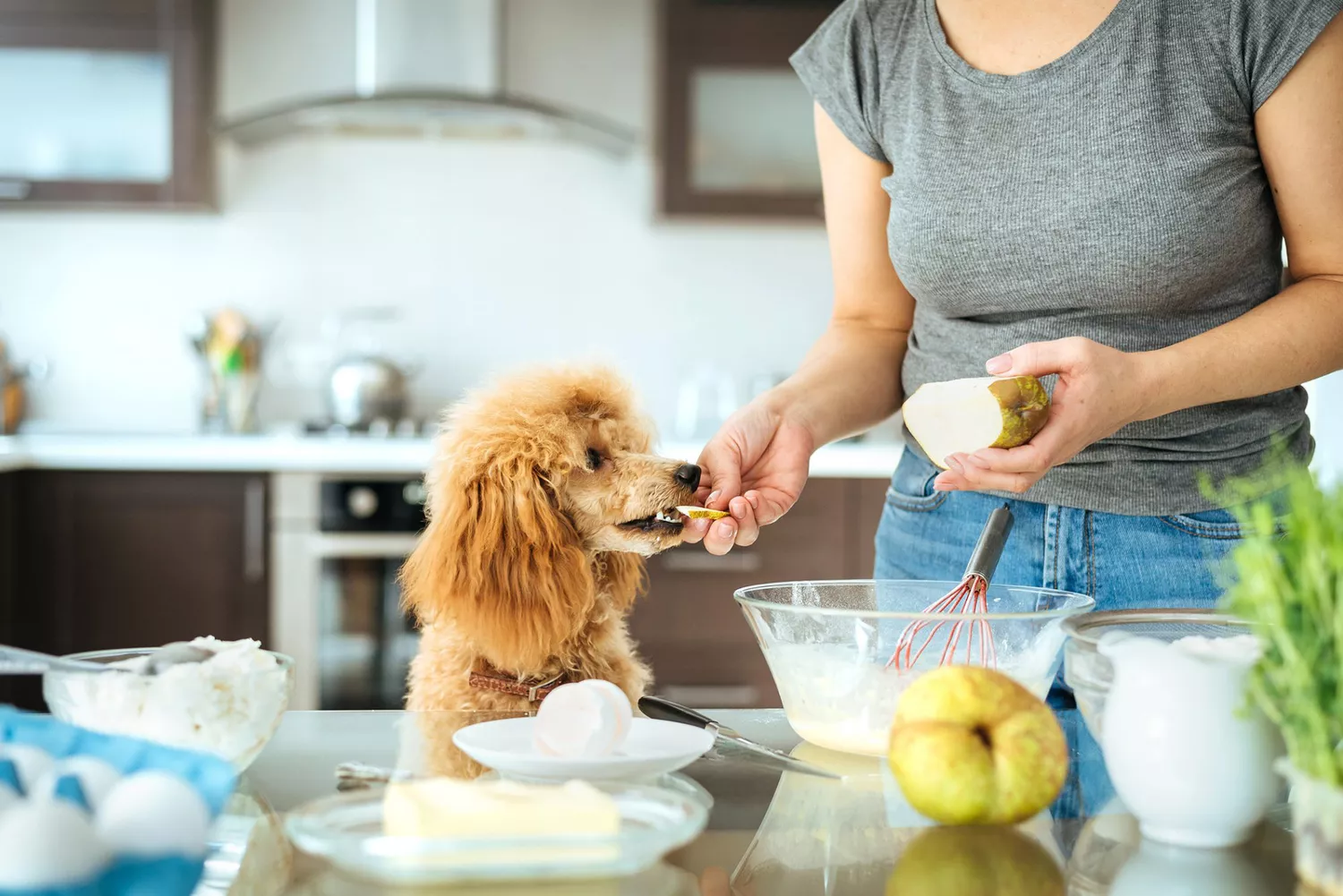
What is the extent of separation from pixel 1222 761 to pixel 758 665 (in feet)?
7.91

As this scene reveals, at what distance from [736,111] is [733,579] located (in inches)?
49.0

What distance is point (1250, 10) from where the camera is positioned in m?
1.04

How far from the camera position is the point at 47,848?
46cm

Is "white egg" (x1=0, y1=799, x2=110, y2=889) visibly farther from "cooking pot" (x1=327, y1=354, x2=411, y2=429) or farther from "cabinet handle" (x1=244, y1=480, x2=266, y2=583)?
"cooking pot" (x1=327, y1=354, x2=411, y2=429)

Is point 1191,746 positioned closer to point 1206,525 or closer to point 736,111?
point 1206,525

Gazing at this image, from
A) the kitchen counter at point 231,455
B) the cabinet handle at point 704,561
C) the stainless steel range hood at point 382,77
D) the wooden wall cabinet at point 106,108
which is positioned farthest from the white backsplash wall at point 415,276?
the cabinet handle at point 704,561

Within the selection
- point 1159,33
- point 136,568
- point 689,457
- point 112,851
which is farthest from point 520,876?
point 136,568

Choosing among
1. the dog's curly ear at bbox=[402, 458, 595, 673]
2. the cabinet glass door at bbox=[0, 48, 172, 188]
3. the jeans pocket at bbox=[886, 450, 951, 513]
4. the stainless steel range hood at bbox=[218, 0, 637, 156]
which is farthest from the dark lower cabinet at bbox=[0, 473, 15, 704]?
the jeans pocket at bbox=[886, 450, 951, 513]

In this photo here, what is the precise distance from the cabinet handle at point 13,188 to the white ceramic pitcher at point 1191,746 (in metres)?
3.27

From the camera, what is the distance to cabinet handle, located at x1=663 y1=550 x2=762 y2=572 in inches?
113

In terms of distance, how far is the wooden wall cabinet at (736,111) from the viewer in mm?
3131

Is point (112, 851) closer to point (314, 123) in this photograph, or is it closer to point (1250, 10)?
point (1250, 10)

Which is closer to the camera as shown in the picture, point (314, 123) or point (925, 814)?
point (925, 814)

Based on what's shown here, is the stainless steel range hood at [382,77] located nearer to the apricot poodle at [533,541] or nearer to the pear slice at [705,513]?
the apricot poodle at [533,541]
